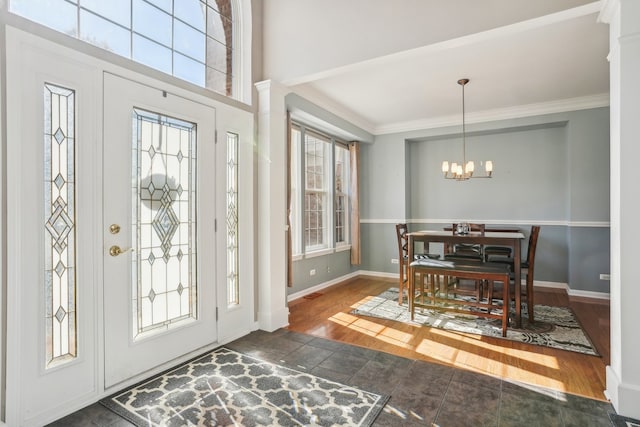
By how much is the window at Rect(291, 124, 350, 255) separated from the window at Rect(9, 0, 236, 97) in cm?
167

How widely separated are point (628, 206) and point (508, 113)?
348 centimetres

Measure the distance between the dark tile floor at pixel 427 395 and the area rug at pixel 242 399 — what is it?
→ 100 millimetres

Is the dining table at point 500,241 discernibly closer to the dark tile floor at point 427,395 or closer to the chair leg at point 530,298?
the chair leg at point 530,298

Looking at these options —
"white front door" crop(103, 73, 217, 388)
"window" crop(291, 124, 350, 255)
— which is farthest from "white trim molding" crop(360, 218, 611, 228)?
"white front door" crop(103, 73, 217, 388)

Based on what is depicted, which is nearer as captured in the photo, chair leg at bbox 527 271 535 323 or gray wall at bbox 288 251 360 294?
chair leg at bbox 527 271 535 323

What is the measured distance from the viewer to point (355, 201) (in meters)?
5.83

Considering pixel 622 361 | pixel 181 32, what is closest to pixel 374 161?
pixel 181 32

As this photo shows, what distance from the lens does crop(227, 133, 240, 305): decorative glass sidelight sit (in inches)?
120

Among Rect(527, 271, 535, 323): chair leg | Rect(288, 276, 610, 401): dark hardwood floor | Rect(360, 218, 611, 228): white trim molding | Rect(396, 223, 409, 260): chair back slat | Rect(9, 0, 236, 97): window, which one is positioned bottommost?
Rect(288, 276, 610, 401): dark hardwood floor

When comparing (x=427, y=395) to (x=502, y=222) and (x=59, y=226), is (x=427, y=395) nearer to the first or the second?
(x=59, y=226)

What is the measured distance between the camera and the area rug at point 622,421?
1836 mm

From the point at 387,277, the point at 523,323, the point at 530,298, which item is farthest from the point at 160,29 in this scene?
the point at 387,277

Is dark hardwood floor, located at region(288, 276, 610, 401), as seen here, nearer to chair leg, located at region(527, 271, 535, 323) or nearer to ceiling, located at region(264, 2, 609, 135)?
chair leg, located at region(527, 271, 535, 323)

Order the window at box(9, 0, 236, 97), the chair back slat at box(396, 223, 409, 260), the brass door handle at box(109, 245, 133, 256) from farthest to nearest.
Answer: the chair back slat at box(396, 223, 409, 260)
the brass door handle at box(109, 245, 133, 256)
the window at box(9, 0, 236, 97)
